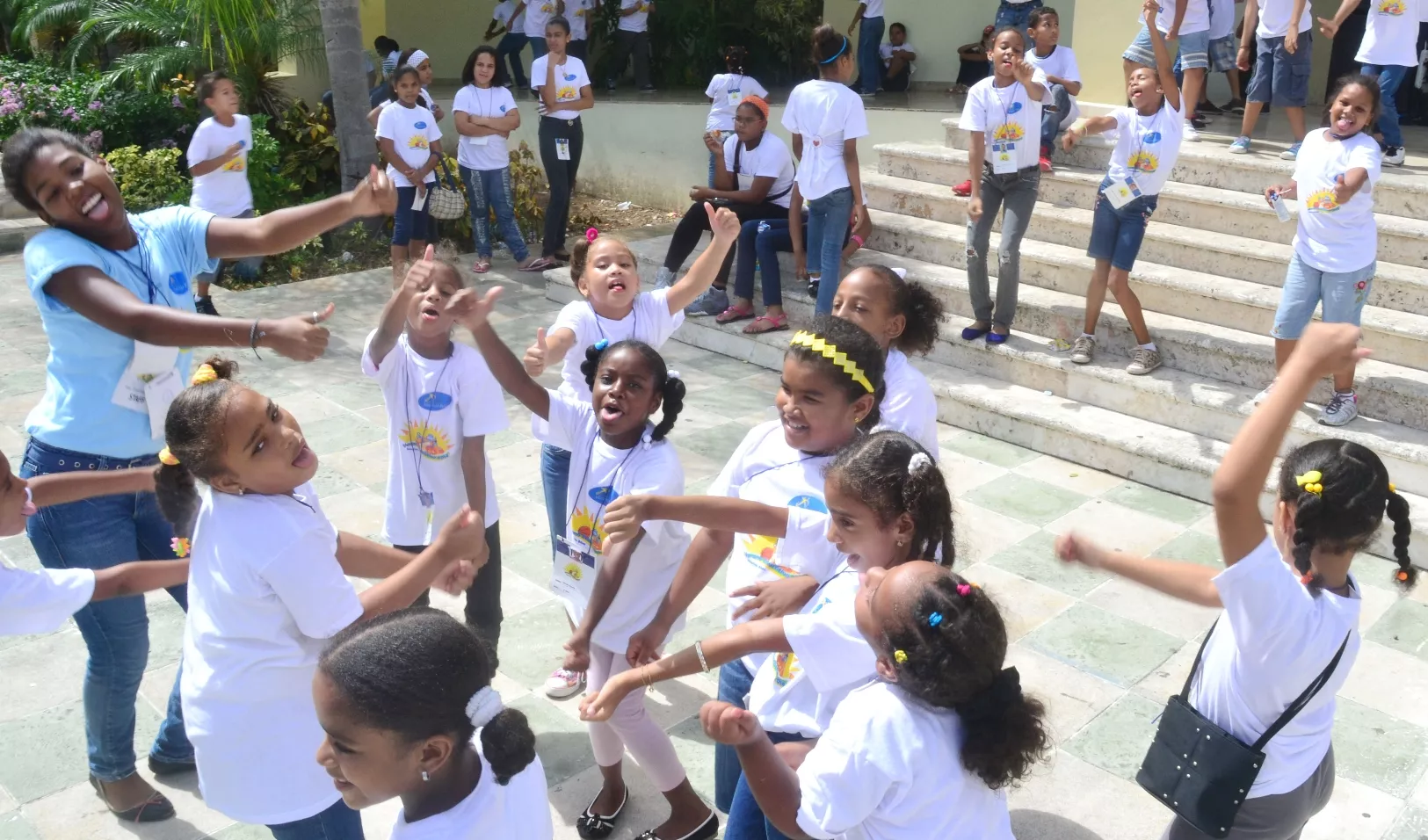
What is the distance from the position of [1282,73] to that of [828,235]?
344cm

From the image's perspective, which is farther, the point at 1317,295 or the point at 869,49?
the point at 869,49

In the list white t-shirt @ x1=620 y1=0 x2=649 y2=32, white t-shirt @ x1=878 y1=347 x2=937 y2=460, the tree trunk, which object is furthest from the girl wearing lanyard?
white t-shirt @ x1=620 y1=0 x2=649 y2=32

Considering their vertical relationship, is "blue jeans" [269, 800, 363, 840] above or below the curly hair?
below

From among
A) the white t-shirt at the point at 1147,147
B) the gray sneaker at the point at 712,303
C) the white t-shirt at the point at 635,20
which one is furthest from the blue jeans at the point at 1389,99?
the white t-shirt at the point at 635,20

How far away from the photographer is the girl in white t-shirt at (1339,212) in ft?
18.2

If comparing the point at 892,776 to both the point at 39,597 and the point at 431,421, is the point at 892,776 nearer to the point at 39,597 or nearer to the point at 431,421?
→ the point at 39,597

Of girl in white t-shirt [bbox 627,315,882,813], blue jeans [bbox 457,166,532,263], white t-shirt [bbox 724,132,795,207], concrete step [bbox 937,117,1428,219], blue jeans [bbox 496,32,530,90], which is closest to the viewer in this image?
girl in white t-shirt [bbox 627,315,882,813]

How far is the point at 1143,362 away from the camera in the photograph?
6.59m

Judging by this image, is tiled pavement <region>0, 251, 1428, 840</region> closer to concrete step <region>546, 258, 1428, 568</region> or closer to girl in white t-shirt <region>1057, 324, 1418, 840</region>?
concrete step <region>546, 258, 1428, 568</region>

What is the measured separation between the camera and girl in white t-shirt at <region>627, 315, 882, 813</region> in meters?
2.86

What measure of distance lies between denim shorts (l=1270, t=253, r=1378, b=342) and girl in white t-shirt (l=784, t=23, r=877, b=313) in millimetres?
2541

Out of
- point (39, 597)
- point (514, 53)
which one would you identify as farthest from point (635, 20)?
point (39, 597)

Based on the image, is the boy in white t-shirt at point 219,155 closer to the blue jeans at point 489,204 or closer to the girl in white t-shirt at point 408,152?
the girl in white t-shirt at point 408,152

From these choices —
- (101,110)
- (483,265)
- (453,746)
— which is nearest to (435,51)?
(101,110)
